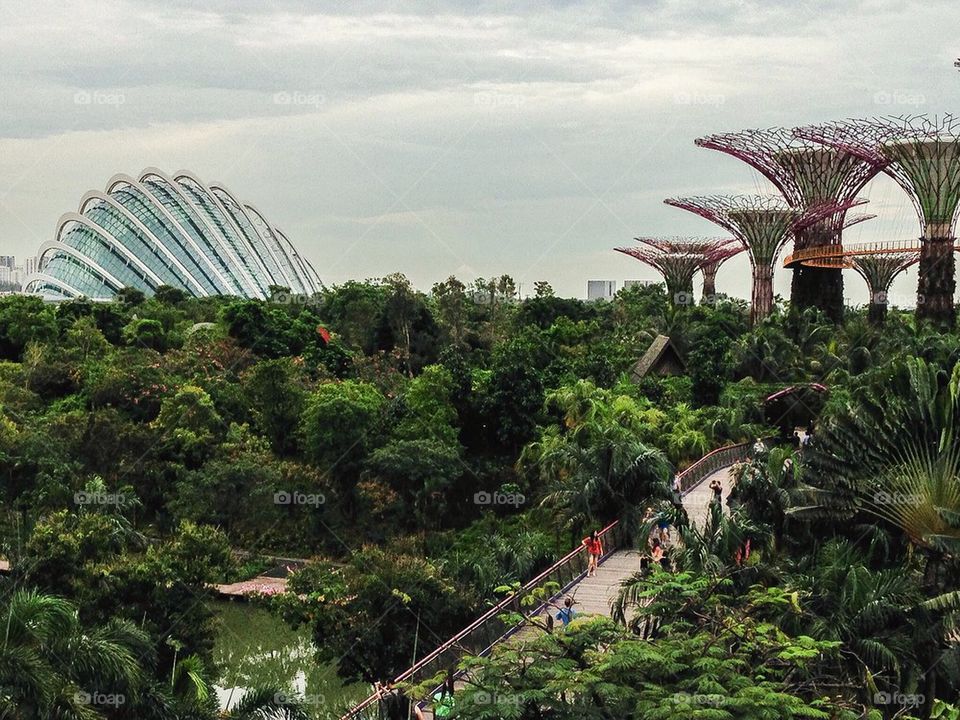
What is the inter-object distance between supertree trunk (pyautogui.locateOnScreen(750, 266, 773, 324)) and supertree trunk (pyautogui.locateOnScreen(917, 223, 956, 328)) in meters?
12.9

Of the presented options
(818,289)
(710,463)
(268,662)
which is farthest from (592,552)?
(818,289)

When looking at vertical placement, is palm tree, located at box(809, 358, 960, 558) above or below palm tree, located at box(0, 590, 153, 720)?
above

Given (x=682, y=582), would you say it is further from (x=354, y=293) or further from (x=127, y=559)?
(x=354, y=293)

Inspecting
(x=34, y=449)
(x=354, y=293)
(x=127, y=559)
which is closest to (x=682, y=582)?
(x=127, y=559)

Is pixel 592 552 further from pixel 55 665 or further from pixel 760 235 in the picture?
pixel 760 235

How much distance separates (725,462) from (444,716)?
1672 cm

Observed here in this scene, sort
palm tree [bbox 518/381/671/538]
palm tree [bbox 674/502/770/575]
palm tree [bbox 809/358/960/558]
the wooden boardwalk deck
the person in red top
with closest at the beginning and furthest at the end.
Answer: palm tree [bbox 674/502/770/575] → the wooden boardwalk deck → palm tree [bbox 809/358/960/558] → the person in red top → palm tree [bbox 518/381/671/538]

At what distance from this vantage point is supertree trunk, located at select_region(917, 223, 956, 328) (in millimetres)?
41344

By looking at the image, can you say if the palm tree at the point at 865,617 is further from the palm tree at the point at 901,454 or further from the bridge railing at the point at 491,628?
the bridge railing at the point at 491,628

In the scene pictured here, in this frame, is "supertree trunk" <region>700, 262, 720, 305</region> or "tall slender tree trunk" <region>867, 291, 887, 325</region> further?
"supertree trunk" <region>700, 262, 720, 305</region>

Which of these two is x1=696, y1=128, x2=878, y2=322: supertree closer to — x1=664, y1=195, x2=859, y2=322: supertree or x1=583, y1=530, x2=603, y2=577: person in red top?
x1=664, y1=195, x2=859, y2=322: supertree

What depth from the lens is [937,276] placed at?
4166 cm

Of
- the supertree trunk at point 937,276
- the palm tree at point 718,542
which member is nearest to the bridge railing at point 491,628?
the palm tree at point 718,542

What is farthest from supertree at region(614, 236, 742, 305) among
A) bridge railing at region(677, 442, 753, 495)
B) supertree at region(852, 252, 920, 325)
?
bridge railing at region(677, 442, 753, 495)
